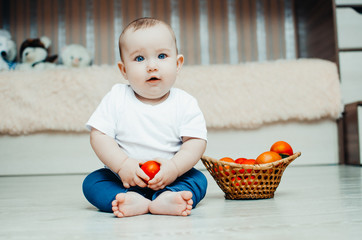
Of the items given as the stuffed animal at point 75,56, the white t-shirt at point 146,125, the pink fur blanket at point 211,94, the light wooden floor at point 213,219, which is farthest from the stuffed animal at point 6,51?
the white t-shirt at point 146,125

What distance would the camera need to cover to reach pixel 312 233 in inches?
21.3

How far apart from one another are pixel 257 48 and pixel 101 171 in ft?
6.81

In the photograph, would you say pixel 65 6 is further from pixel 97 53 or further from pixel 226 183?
pixel 226 183

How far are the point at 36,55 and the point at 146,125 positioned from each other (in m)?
1.81

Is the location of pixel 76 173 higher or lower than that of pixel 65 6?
lower

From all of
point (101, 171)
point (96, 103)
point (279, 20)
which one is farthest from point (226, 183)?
point (279, 20)

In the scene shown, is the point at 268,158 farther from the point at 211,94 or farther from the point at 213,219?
the point at 211,94

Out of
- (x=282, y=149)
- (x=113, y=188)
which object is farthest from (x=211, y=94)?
(x=113, y=188)

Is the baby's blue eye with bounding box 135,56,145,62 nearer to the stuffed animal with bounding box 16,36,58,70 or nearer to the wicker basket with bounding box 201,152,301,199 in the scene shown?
the wicker basket with bounding box 201,152,301,199

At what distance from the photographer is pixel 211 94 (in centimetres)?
176

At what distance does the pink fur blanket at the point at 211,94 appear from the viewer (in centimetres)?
170

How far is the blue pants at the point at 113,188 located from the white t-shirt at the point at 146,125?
0.07 m

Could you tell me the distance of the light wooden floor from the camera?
554mm

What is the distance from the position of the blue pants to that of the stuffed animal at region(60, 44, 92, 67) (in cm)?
171
